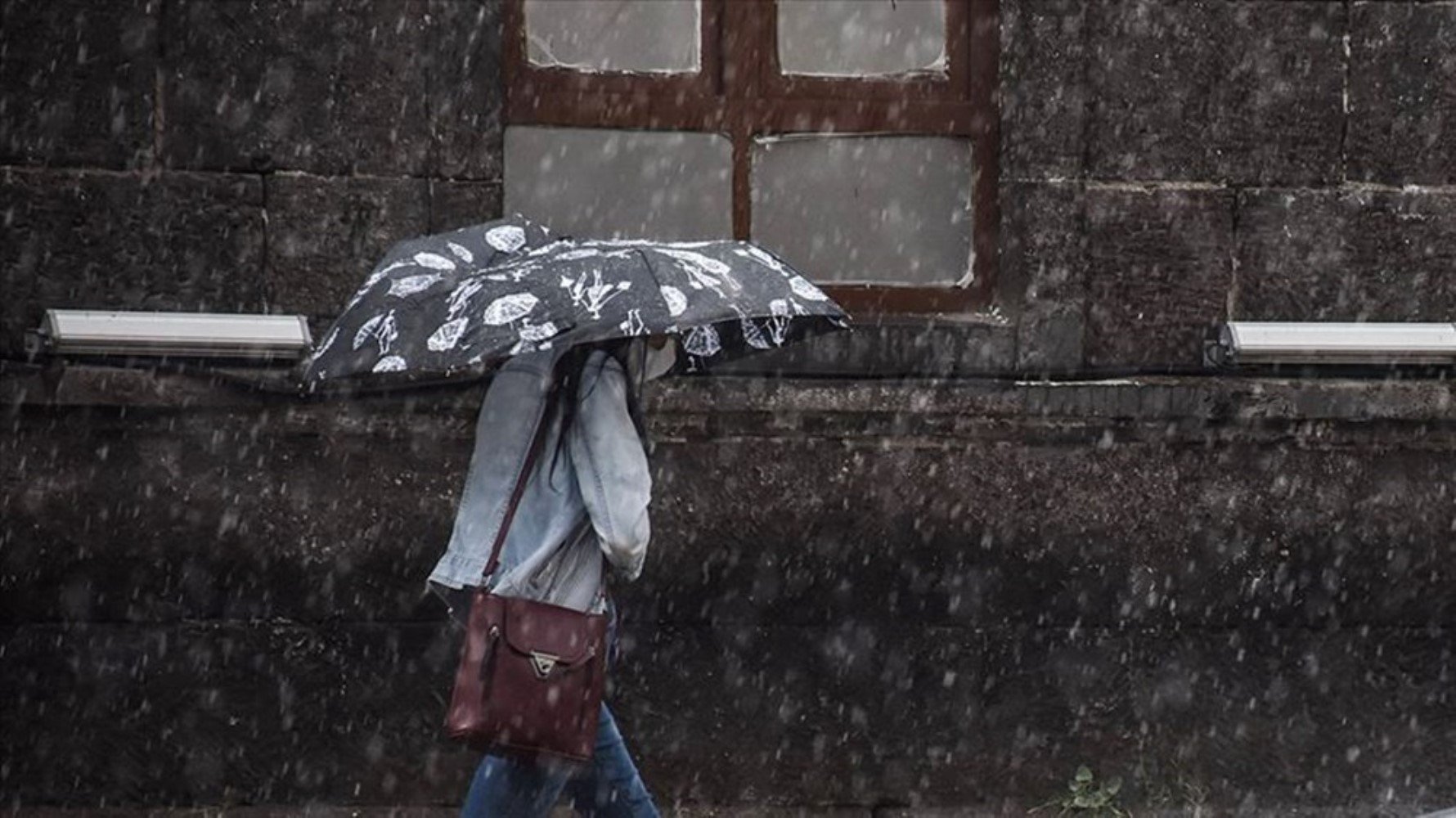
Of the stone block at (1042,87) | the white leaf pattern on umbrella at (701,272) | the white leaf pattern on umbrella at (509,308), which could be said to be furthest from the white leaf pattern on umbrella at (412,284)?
the stone block at (1042,87)

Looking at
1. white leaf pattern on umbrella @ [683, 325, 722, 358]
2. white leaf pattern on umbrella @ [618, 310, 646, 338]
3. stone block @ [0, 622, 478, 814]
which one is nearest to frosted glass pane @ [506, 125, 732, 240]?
stone block @ [0, 622, 478, 814]

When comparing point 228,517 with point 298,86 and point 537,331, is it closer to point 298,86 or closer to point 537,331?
→ point 298,86

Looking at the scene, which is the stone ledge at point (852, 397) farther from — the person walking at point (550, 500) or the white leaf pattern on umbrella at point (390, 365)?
the white leaf pattern on umbrella at point (390, 365)

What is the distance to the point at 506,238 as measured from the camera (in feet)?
19.0

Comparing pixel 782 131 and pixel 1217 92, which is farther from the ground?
pixel 1217 92

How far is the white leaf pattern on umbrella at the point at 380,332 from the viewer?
536 centimetres

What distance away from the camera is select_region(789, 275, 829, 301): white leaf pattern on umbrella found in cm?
560

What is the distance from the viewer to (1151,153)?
25.3 feet

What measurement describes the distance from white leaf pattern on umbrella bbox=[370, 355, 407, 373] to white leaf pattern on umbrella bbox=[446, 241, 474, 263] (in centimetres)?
37

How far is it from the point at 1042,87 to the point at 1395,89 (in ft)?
3.54

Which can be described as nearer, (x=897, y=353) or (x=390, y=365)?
(x=390, y=365)

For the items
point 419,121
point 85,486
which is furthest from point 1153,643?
point 85,486

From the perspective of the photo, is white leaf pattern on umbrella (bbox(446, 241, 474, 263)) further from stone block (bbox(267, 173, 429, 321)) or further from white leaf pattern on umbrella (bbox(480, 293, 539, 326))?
stone block (bbox(267, 173, 429, 321))

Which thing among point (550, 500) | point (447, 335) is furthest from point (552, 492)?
point (447, 335)
